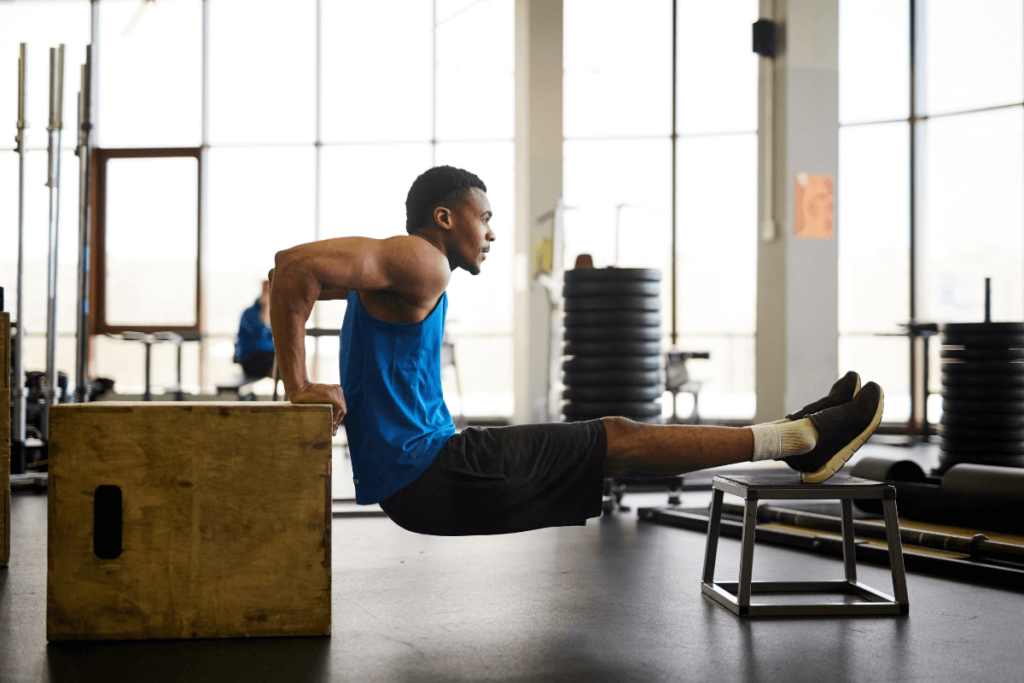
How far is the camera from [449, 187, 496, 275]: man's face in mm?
2023

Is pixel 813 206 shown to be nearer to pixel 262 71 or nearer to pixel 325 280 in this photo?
pixel 325 280

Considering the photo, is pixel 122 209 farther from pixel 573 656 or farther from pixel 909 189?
pixel 573 656

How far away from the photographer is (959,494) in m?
2.91

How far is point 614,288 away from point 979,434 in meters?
1.66

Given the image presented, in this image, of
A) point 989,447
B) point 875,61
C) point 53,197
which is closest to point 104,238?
point 53,197

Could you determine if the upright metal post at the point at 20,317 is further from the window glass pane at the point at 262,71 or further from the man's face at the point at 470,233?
the window glass pane at the point at 262,71

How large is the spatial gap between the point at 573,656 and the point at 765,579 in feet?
2.97

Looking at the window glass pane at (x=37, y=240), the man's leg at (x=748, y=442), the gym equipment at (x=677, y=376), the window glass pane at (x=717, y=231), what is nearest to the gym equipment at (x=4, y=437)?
the man's leg at (x=748, y=442)

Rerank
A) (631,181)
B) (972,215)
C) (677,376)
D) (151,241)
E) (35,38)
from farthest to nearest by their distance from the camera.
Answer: (35,38), (151,241), (631,181), (972,215), (677,376)

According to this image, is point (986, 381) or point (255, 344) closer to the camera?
point (986, 381)

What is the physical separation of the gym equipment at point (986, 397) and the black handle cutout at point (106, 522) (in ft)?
10.6

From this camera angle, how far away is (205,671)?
1.62 metres

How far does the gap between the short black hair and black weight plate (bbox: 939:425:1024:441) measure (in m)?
2.68

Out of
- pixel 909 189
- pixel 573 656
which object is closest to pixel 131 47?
pixel 909 189
